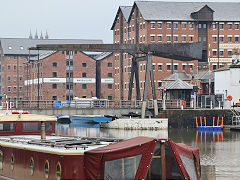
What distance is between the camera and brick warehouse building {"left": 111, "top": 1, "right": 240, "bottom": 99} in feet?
372

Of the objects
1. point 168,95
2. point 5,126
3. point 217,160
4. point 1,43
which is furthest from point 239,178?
point 1,43

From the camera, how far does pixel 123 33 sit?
12556 cm

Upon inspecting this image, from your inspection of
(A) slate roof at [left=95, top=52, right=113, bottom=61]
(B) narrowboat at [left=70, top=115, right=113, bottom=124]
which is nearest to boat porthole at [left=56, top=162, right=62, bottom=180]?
(B) narrowboat at [left=70, top=115, right=113, bottom=124]

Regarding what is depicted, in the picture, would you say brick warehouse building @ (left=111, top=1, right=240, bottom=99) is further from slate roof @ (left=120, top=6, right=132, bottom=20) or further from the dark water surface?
the dark water surface

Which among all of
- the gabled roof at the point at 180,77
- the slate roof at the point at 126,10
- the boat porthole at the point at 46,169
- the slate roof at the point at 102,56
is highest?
the slate roof at the point at 126,10

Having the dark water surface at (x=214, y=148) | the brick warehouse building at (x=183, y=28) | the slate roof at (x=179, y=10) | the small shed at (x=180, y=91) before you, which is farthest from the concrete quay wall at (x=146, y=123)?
the slate roof at (x=179, y=10)

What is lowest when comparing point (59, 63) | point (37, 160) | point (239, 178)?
point (239, 178)

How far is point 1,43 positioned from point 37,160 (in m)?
144

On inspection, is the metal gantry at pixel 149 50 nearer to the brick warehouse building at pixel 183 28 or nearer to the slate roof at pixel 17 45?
the brick warehouse building at pixel 183 28

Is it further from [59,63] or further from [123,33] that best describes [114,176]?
[59,63]

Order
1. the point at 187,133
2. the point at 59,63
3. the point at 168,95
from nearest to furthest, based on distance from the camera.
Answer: the point at 187,133 → the point at 168,95 → the point at 59,63

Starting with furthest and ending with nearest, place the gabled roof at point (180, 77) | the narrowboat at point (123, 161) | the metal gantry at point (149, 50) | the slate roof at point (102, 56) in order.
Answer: the slate roof at point (102, 56) < the gabled roof at point (180, 77) < the metal gantry at point (149, 50) < the narrowboat at point (123, 161)

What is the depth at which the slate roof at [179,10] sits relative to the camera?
114 metres

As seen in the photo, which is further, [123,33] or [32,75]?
[32,75]
